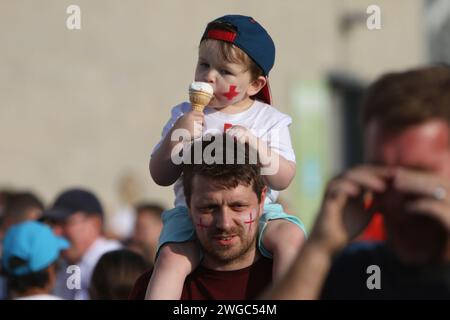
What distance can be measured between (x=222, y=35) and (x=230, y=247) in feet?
2.58

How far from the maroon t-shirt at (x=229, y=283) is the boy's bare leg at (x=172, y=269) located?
51 millimetres

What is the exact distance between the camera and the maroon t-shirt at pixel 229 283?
3650 millimetres

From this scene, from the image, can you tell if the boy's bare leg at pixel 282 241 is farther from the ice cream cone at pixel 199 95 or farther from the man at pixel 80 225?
the man at pixel 80 225

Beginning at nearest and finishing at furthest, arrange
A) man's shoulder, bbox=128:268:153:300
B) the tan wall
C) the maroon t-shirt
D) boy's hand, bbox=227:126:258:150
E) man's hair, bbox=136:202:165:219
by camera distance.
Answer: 1. boy's hand, bbox=227:126:258:150
2. the maroon t-shirt
3. man's shoulder, bbox=128:268:153:300
4. man's hair, bbox=136:202:165:219
5. the tan wall

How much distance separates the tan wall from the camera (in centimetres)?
1667

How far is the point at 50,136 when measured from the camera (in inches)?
676

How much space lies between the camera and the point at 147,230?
9438 millimetres

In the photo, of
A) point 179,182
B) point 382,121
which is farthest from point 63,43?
point 382,121

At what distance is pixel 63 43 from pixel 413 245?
15403 mm

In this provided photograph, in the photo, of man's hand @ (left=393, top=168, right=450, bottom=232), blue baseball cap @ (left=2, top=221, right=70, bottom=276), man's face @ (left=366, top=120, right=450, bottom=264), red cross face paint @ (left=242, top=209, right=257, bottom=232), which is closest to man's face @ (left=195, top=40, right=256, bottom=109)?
red cross face paint @ (left=242, top=209, right=257, bottom=232)

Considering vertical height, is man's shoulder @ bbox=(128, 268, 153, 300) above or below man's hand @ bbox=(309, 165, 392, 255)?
below

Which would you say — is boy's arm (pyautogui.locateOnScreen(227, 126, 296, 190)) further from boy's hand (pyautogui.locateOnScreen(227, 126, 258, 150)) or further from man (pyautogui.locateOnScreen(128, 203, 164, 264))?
man (pyautogui.locateOnScreen(128, 203, 164, 264))
